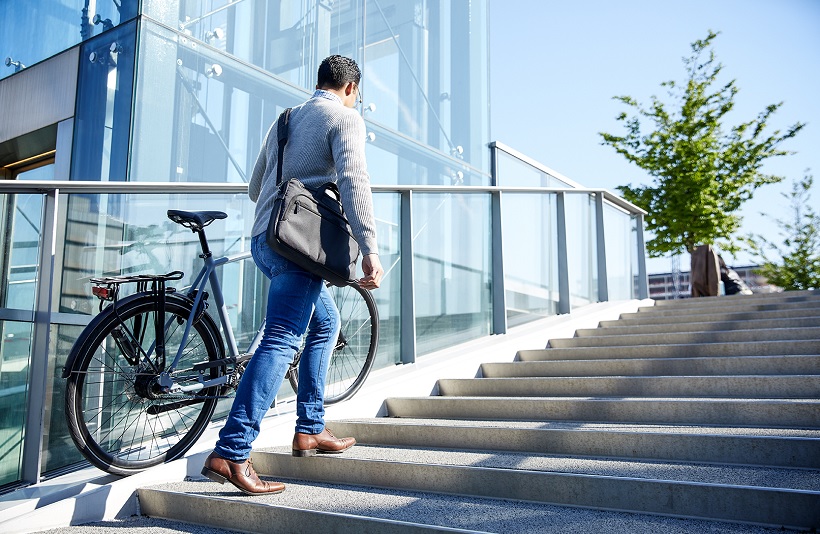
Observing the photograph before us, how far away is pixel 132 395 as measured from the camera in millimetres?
2934

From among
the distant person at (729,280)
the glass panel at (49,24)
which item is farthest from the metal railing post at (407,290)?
the distant person at (729,280)

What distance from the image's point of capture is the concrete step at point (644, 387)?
11.5 feet

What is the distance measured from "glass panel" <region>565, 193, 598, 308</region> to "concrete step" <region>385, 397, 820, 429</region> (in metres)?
2.93

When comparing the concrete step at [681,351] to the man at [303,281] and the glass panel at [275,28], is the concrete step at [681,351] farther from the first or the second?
the glass panel at [275,28]

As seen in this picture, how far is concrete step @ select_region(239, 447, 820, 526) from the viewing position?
2.21m

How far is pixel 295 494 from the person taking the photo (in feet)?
9.06

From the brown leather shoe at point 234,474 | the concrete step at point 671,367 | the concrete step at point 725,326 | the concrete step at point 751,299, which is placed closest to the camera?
the brown leather shoe at point 234,474

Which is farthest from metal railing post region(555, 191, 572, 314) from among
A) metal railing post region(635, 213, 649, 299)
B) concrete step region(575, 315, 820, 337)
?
metal railing post region(635, 213, 649, 299)

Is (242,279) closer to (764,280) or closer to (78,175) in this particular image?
(78,175)

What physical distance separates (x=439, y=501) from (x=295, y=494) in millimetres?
560

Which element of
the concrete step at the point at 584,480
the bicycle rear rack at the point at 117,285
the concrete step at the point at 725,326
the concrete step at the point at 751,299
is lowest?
the concrete step at the point at 584,480

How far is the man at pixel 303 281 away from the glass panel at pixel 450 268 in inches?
74.4

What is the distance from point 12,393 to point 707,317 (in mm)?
5027

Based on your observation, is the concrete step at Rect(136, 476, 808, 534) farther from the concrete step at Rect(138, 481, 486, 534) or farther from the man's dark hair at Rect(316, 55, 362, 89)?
the man's dark hair at Rect(316, 55, 362, 89)
